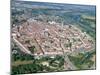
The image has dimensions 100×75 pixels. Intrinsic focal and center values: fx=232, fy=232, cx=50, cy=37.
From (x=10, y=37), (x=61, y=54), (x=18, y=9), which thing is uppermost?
(x=18, y=9)

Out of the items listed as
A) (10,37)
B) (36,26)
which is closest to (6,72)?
(10,37)

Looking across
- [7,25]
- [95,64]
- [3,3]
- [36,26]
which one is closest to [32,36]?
[36,26]

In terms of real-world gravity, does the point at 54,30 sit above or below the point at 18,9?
below

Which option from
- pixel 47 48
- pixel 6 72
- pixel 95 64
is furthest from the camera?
pixel 95 64

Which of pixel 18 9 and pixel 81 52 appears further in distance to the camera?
pixel 81 52

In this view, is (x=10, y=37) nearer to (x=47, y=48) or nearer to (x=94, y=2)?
(x=47, y=48)

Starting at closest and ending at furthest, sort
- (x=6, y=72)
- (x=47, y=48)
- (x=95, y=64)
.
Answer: (x=6, y=72) → (x=47, y=48) → (x=95, y=64)

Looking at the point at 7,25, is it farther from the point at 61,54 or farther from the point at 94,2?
the point at 94,2
